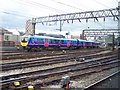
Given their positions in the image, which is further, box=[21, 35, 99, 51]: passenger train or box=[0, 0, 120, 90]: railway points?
box=[21, 35, 99, 51]: passenger train

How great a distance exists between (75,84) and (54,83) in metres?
0.97

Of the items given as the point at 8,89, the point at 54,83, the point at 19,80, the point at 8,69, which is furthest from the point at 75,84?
the point at 8,69

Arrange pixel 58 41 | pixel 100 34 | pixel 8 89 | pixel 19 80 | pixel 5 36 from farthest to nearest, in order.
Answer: pixel 100 34, pixel 5 36, pixel 58 41, pixel 19 80, pixel 8 89

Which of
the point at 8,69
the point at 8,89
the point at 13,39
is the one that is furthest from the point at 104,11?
the point at 8,89

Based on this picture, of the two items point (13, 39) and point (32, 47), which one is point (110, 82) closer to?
point (32, 47)

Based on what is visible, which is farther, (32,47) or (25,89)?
(32,47)

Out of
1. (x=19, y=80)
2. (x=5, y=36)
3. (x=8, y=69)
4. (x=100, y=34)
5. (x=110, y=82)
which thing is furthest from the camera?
(x=100, y=34)

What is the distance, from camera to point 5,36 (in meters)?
50.9

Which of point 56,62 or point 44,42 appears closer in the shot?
point 56,62

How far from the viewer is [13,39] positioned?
52.1 meters

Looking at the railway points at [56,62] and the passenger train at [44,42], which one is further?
the passenger train at [44,42]

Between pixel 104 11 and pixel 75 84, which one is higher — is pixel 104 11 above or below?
above

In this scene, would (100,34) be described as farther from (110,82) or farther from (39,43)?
(110,82)

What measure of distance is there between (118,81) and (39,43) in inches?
1005
